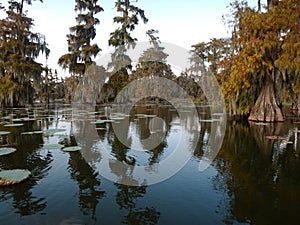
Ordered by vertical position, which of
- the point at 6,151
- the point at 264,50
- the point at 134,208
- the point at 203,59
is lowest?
the point at 134,208

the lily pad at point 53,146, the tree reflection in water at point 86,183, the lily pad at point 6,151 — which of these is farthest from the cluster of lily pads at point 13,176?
the lily pad at point 53,146

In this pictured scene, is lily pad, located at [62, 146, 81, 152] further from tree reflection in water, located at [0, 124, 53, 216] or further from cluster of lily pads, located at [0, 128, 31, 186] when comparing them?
cluster of lily pads, located at [0, 128, 31, 186]

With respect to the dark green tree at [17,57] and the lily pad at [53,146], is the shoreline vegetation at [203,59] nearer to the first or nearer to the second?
the dark green tree at [17,57]

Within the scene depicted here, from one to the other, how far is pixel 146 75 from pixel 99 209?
40.3 metres

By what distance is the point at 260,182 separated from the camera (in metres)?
4.98

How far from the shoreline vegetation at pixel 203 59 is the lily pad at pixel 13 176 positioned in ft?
40.6

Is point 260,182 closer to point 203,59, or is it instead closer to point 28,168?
point 28,168

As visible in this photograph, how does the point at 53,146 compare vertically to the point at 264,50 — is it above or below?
below

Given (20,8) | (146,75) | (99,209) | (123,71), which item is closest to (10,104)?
(20,8)

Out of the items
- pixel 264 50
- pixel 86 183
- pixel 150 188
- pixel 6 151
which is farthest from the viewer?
pixel 264 50

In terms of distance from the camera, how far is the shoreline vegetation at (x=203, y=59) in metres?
12.8

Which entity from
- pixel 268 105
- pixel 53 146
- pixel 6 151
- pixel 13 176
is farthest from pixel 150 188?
pixel 268 105

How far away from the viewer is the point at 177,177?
17.8ft

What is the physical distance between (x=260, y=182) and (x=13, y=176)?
17.5 ft
